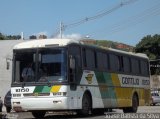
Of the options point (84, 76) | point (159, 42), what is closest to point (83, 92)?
point (84, 76)

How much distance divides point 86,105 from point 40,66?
118 inches

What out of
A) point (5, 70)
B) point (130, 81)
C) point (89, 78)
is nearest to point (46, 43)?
point (89, 78)

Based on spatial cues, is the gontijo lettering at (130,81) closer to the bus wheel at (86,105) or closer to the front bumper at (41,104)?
the bus wheel at (86,105)

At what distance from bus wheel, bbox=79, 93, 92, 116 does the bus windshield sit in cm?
205

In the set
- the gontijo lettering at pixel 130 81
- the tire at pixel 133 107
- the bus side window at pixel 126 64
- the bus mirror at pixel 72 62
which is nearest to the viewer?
the bus mirror at pixel 72 62

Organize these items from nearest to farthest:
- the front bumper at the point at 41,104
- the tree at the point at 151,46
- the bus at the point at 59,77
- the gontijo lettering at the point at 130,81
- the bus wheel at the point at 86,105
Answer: the front bumper at the point at 41,104 < the bus at the point at 59,77 < the bus wheel at the point at 86,105 < the gontijo lettering at the point at 130,81 < the tree at the point at 151,46

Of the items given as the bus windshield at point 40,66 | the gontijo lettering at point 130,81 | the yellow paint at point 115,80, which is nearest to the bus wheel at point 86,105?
the bus windshield at point 40,66

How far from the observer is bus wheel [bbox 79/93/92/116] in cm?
2095

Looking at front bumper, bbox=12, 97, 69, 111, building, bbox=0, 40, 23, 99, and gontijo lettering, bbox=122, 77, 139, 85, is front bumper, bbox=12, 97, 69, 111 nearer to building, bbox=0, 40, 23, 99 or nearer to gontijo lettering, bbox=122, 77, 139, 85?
gontijo lettering, bbox=122, 77, 139, 85

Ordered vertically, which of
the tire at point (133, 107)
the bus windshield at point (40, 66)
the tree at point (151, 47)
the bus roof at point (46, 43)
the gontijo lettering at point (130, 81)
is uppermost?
the tree at point (151, 47)

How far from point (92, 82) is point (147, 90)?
28.0 ft

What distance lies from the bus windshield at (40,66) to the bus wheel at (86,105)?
2.05m

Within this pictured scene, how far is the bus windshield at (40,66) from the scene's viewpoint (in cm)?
1959

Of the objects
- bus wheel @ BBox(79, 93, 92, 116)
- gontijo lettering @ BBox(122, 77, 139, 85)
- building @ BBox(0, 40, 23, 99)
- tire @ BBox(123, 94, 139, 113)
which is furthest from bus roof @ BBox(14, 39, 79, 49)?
building @ BBox(0, 40, 23, 99)
